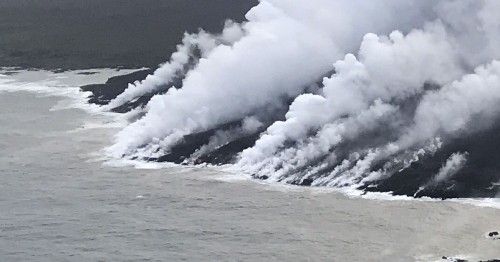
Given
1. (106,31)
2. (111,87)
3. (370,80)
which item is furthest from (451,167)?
(106,31)

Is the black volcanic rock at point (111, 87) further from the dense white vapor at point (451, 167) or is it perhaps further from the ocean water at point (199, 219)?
the dense white vapor at point (451, 167)

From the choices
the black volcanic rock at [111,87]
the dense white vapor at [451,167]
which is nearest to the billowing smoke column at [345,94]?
the dense white vapor at [451,167]

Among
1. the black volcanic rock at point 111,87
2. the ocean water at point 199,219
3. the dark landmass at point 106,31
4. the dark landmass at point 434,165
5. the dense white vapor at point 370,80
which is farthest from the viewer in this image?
the dark landmass at point 106,31

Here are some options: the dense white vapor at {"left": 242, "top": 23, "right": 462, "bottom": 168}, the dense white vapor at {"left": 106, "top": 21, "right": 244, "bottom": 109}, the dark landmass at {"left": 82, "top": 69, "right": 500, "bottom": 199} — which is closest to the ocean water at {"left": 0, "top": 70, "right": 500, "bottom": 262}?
the dark landmass at {"left": 82, "top": 69, "right": 500, "bottom": 199}

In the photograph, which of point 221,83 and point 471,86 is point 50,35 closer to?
point 221,83

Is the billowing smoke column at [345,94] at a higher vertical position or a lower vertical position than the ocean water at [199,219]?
higher

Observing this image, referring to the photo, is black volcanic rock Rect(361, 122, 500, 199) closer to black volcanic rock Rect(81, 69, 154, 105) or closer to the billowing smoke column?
the billowing smoke column

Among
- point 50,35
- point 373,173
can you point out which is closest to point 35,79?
point 50,35

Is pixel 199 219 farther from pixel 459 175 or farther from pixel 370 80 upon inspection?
pixel 370 80
